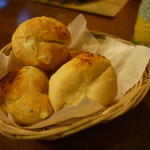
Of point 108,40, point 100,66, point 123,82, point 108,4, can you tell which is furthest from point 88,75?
point 108,4

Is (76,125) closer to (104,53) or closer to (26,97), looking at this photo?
(26,97)

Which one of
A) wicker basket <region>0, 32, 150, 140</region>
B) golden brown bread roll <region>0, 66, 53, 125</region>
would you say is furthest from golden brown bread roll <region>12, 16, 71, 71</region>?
wicker basket <region>0, 32, 150, 140</region>

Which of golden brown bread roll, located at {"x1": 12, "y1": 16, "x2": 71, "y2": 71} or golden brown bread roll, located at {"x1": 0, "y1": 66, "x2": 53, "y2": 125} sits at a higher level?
golden brown bread roll, located at {"x1": 12, "y1": 16, "x2": 71, "y2": 71}

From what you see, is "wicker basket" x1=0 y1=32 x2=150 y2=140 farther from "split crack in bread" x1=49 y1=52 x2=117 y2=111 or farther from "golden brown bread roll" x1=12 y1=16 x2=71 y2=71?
"golden brown bread roll" x1=12 y1=16 x2=71 y2=71

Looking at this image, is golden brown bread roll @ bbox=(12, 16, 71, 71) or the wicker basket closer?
the wicker basket

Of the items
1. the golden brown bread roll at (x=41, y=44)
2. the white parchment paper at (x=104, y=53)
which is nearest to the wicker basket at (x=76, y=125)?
the white parchment paper at (x=104, y=53)

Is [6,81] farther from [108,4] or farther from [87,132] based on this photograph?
[108,4]
